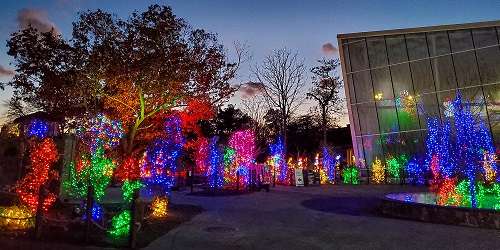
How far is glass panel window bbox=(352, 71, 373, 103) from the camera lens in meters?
31.5

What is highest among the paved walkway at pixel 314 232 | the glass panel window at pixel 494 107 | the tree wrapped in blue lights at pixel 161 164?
the glass panel window at pixel 494 107

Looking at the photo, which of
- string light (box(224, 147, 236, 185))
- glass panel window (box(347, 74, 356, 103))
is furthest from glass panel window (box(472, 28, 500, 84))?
string light (box(224, 147, 236, 185))

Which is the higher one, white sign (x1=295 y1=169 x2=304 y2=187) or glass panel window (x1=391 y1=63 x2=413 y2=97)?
glass panel window (x1=391 y1=63 x2=413 y2=97)

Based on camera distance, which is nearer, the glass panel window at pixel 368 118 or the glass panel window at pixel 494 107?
the glass panel window at pixel 494 107

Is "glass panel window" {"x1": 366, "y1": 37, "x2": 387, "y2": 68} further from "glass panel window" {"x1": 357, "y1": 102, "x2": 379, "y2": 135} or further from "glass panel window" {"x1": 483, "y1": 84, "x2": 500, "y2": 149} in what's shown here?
"glass panel window" {"x1": 483, "y1": 84, "x2": 500, "y2": 149}

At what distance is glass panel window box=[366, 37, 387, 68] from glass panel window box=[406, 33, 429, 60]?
2.02m

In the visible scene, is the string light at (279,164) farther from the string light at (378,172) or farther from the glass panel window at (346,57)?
the glass panel window at (346,57)

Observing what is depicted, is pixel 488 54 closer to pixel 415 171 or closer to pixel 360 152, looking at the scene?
pixel 415 171

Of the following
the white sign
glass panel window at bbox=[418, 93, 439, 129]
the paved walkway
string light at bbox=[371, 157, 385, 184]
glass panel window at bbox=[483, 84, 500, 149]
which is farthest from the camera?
string light at bbox=[371, 157, 385, 184]

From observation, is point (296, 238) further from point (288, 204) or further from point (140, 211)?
point (288, 204)

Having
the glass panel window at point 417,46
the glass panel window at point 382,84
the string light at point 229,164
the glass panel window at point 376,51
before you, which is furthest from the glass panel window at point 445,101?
the string light at point 229,164

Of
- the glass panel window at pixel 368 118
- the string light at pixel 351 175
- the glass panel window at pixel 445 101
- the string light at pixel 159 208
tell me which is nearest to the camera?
the string light at pixel 159 208

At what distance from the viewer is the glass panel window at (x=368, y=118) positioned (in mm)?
30922

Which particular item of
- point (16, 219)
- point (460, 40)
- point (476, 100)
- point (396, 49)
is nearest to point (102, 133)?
point (16, 219)
